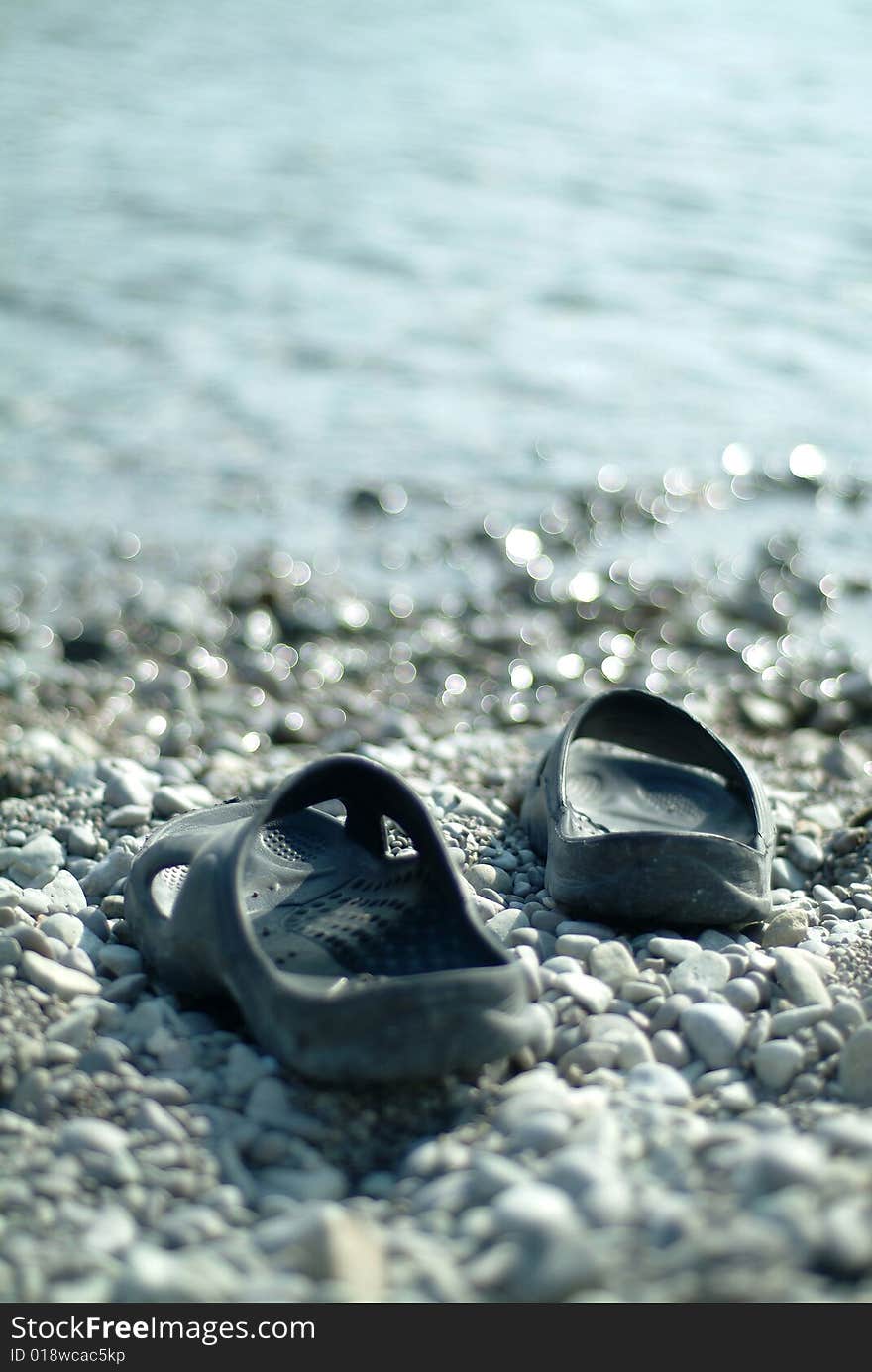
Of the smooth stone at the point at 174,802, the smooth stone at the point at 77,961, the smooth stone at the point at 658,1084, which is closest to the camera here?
the smooth stone at the point at 658,1084

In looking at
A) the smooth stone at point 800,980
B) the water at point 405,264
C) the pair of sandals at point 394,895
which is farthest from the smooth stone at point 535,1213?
the water at point 405,264

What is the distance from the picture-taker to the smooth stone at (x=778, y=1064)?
7.01 feet

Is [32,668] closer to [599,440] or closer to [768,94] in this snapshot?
[599,440]

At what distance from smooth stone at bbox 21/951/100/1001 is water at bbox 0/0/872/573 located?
374 cm

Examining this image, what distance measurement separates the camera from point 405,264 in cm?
947

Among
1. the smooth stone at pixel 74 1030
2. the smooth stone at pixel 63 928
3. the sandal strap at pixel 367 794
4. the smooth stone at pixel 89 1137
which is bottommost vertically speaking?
the smooth stone at pixel 63 928

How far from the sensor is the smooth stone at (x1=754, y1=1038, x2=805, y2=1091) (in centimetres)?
214

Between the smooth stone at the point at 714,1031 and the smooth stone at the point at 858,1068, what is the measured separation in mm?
182

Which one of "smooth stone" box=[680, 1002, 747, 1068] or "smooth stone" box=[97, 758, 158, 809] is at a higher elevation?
"smooth stone" box=[680, 1002, 747, 1068]

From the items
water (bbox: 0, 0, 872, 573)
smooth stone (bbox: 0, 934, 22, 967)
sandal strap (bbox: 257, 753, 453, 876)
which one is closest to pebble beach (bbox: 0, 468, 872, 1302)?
smooth stone (bbox: 0, 934, 22, 967)

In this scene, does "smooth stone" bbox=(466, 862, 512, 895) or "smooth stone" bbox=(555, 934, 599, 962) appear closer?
"smooth stone" bbox=(555, 934, 599, 962)

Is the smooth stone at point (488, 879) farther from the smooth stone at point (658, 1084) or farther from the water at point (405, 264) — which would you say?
the water at point (405, 264)

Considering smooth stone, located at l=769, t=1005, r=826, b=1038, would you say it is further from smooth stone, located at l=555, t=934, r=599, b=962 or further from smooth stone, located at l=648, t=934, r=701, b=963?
smooth stone, located at l=555, t=934, r=599, b=962

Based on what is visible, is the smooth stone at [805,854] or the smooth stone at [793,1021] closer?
the smooth stone at [793,1021]
